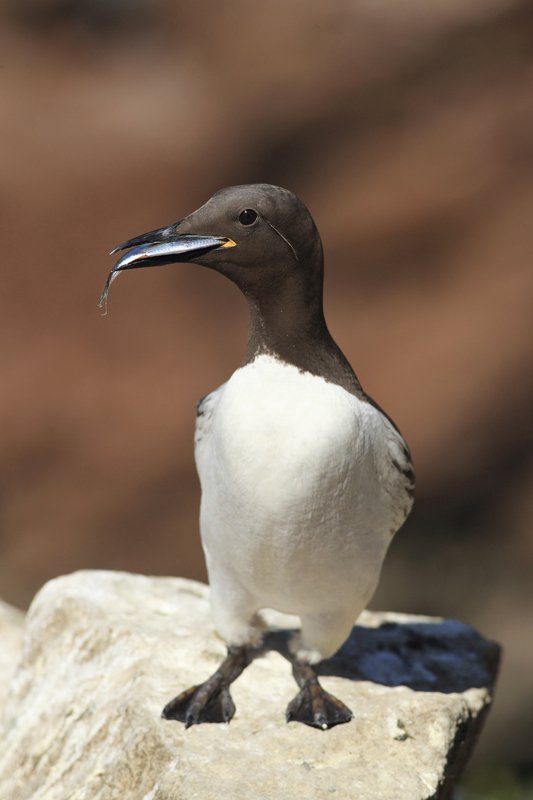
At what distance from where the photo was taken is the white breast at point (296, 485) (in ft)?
11.7

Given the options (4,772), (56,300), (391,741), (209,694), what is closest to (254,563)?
(209,694)

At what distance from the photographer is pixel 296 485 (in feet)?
11.8

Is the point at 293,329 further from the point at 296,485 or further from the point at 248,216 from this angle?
the point at 296,485

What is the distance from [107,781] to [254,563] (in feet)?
2.95

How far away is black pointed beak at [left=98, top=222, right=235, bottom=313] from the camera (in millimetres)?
3412

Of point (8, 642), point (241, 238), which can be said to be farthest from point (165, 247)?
point (8, 642)

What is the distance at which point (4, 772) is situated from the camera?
4.33 meters

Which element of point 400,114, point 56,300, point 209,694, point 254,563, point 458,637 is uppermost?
point 400,114

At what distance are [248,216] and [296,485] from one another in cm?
88

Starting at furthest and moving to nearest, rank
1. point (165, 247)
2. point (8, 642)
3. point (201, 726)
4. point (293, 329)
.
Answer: point (8, 642) → point (201, 726) → point (293, 329) → point (165, 247)

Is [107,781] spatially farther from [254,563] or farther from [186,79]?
[186,79]

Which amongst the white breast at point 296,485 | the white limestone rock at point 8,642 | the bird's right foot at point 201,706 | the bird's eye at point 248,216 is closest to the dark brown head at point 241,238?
the bird's eye at point 248,216

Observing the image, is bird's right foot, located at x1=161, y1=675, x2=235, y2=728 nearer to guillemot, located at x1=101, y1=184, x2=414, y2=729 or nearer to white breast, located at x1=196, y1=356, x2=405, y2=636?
guillemot, located at x1=101, y1=184, x2=414, y2=729

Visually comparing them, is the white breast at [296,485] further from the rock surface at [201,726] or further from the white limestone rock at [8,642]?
the white limestone rock at [8,642]
